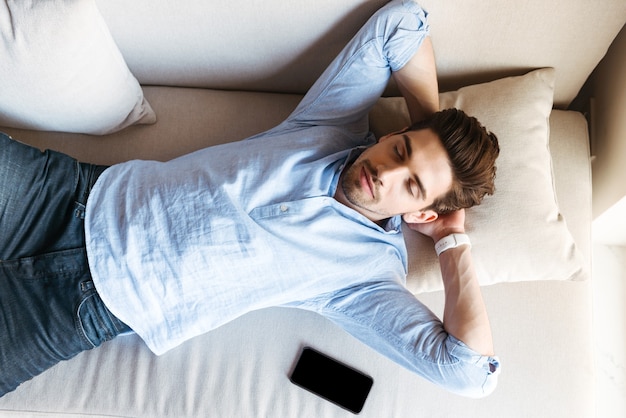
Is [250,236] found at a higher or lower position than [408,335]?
higher

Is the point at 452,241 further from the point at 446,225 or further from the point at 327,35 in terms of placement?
the point at 327,35

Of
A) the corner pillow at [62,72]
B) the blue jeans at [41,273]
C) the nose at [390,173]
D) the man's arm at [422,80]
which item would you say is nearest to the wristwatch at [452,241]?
the nose at [390,173]

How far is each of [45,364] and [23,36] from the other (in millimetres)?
869

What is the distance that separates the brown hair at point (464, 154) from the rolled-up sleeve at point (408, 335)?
28cm

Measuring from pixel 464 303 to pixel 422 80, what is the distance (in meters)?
0.64

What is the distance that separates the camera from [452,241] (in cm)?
138

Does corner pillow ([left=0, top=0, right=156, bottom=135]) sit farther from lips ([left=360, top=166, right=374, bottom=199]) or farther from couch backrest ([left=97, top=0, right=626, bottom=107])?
lips ([left=360, top=166, right=374, bottom=199])

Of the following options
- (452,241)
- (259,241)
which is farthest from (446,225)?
(259,241)

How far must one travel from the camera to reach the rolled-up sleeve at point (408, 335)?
4.10 feet

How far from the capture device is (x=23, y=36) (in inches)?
52.8

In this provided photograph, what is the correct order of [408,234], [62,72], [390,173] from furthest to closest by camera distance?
[408,234] < [62,72] < [390,173]

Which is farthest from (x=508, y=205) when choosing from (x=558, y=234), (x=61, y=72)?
(x=61, y=72)

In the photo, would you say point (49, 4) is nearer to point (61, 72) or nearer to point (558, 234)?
point (61, 72)

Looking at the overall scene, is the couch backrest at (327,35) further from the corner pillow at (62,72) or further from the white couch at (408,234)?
the corner pillow at (62,72)
